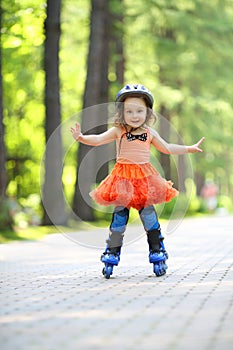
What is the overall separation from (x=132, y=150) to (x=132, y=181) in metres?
0.35

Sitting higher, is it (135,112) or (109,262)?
(135,112)

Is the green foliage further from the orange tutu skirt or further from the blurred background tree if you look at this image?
the orange tutu skirt

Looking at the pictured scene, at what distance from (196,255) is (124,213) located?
3418mm

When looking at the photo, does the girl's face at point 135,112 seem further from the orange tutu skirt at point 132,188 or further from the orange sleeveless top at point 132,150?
the orange tutu skirt at point 132,188

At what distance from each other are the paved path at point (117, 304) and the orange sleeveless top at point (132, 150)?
4.11 ft

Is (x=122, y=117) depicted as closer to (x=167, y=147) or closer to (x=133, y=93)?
(x=133, y=93)

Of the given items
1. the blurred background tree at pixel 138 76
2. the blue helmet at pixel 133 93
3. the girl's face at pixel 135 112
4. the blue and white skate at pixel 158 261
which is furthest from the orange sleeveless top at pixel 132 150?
the blurred background tree at pixel 138 76

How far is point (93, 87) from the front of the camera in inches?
958

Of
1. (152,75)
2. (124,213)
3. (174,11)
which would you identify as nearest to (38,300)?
(124,213)

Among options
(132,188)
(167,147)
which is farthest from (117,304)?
(167,147)

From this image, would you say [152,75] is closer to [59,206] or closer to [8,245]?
[59,206]

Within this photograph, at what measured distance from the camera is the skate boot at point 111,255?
31.9 ft

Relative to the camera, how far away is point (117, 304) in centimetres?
741

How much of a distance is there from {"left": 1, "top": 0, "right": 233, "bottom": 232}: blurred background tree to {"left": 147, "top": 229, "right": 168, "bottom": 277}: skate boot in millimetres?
13975
